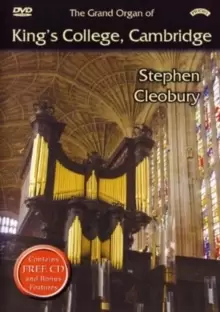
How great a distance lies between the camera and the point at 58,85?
24.2 feet

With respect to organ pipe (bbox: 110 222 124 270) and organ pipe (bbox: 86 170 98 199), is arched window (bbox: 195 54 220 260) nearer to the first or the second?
organ pipe (bbox: 110 222 124 270)

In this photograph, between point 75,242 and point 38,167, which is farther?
point 38,167

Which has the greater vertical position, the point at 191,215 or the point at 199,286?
the point at 191,215

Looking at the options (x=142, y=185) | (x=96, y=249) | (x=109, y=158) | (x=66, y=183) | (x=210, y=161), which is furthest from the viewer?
(x=210, y=161)

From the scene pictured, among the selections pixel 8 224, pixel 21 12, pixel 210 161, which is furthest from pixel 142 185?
pixel 21 12

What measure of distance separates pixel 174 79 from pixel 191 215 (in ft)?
11.0

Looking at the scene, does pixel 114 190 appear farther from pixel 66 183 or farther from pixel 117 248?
pixel 117 248

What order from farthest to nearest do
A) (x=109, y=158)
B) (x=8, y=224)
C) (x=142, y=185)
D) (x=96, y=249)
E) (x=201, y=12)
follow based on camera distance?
(x=109, y=158)
(x=142, y=185)
(x=96, y=249)
(x=8, y=224)
(x=201, y=12)

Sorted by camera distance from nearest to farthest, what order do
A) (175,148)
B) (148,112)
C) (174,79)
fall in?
(174,79) → (148,112) → (175,148)

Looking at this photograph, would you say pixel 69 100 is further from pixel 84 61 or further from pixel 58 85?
pixel 84 61

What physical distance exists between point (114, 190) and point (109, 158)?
0.64 meters

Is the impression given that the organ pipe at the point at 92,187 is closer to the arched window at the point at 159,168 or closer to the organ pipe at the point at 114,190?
the organ pipe at the point at 114,190

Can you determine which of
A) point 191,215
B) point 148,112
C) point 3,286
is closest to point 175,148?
point 191,215

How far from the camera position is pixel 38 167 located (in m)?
7.19
